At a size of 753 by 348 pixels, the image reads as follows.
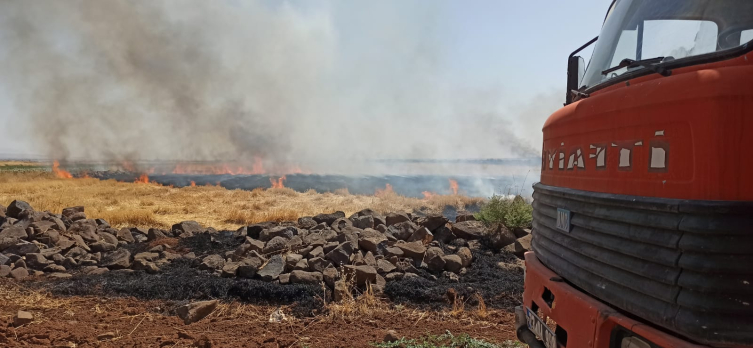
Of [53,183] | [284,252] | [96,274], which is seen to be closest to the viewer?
[96,274]

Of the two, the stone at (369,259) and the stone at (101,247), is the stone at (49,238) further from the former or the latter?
the stone at (369,259)

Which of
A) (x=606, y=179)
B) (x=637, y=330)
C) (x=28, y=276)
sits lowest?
(x=28, y=276)

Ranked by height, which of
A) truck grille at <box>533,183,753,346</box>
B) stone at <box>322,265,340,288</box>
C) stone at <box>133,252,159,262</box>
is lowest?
stone at <box>133,252,159,262</box>

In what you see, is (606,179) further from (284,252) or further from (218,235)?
(218,235)

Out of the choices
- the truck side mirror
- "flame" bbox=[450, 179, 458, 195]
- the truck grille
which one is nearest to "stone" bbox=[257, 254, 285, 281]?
the truck side mirror

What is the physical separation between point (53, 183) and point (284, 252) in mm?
29884

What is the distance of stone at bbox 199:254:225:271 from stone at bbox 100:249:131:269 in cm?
138

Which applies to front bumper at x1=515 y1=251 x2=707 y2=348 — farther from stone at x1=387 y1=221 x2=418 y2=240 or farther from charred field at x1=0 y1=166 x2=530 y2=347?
stone at x1=387 y1=221 x2=418 y2=240

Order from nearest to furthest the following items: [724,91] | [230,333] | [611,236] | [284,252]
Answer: [724,91]
[611,236]
[230,333]
[284,252]

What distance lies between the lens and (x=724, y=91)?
170 centimetres

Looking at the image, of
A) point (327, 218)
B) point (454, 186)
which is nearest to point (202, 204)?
point (327, 218)

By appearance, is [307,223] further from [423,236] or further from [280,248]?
[423,236]

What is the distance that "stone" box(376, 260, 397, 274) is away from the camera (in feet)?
23.6

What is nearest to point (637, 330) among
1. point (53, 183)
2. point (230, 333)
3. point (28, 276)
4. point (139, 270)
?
point (230, 333)
